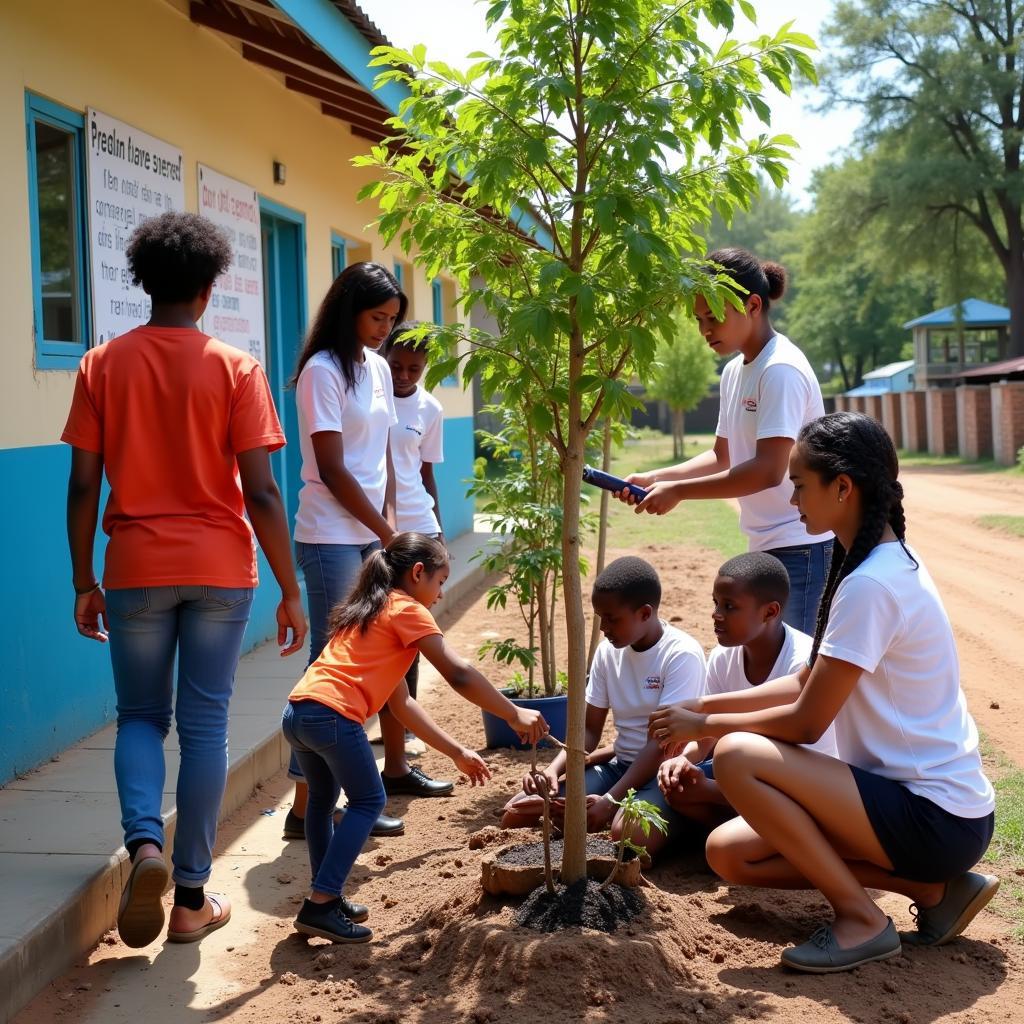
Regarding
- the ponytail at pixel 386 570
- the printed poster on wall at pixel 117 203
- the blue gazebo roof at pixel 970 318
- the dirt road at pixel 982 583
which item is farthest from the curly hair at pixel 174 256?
the blue gazebo roof at pixel 970 318

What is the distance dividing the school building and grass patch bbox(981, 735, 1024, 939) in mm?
2773

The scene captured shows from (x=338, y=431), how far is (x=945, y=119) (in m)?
39.2

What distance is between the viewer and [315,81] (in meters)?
8.34

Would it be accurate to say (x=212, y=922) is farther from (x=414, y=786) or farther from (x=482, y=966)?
(x=414, y=786)

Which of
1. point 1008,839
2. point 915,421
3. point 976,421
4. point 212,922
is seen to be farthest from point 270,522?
point 915,421

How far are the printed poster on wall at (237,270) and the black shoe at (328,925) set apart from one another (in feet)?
13.7

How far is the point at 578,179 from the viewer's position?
358 cm

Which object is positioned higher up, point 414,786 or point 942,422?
point 942,422

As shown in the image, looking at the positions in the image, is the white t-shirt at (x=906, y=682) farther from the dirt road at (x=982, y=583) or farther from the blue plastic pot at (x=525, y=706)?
the blue plastic pot at (x=525, y=706)

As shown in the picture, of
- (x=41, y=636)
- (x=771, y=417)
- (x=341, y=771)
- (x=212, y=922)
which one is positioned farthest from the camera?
(x=41, y=636)

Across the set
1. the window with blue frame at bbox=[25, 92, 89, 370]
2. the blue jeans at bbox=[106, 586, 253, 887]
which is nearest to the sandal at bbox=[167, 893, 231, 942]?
the blue jeans at bbox=[106, 586, 253, 887]

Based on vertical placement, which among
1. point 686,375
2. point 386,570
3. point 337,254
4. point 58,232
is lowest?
point 386,570

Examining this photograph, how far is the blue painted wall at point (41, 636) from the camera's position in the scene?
489cm

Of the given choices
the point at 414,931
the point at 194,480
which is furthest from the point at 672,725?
the point at 194,480
